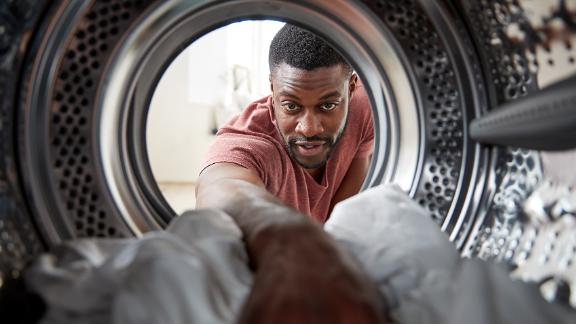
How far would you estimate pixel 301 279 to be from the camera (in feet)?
1.32

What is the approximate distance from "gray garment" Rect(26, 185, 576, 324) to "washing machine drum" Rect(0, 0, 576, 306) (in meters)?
0.10

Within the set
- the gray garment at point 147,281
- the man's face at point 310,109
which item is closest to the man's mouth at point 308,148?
the man's face at point 310,109

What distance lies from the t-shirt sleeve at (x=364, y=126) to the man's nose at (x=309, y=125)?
0.66 feet

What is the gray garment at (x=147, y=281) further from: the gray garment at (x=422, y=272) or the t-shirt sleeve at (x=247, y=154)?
the t-shirt sleeve at (x=247, y=154)

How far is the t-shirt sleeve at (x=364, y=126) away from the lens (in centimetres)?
159

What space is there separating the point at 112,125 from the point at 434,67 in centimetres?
43

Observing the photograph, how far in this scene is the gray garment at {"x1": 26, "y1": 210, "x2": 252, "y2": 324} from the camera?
1.43 feet

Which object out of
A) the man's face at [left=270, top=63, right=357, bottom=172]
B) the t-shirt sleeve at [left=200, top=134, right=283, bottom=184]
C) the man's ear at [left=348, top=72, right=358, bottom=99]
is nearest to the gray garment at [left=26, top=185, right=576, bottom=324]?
the t-shirt sleeve at [left=200, top=134, right=283, bottom=184]

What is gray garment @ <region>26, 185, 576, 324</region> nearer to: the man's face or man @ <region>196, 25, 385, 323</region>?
man @ <region>196, 25, 385, 323</region>

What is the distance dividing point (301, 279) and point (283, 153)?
41.7 inches

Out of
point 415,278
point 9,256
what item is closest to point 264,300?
point 415,278

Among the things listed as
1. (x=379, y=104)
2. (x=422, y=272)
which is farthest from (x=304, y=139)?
(x=422, y=272)

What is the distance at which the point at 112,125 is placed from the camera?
779 millimetres

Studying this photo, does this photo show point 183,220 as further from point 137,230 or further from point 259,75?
point 259,75
